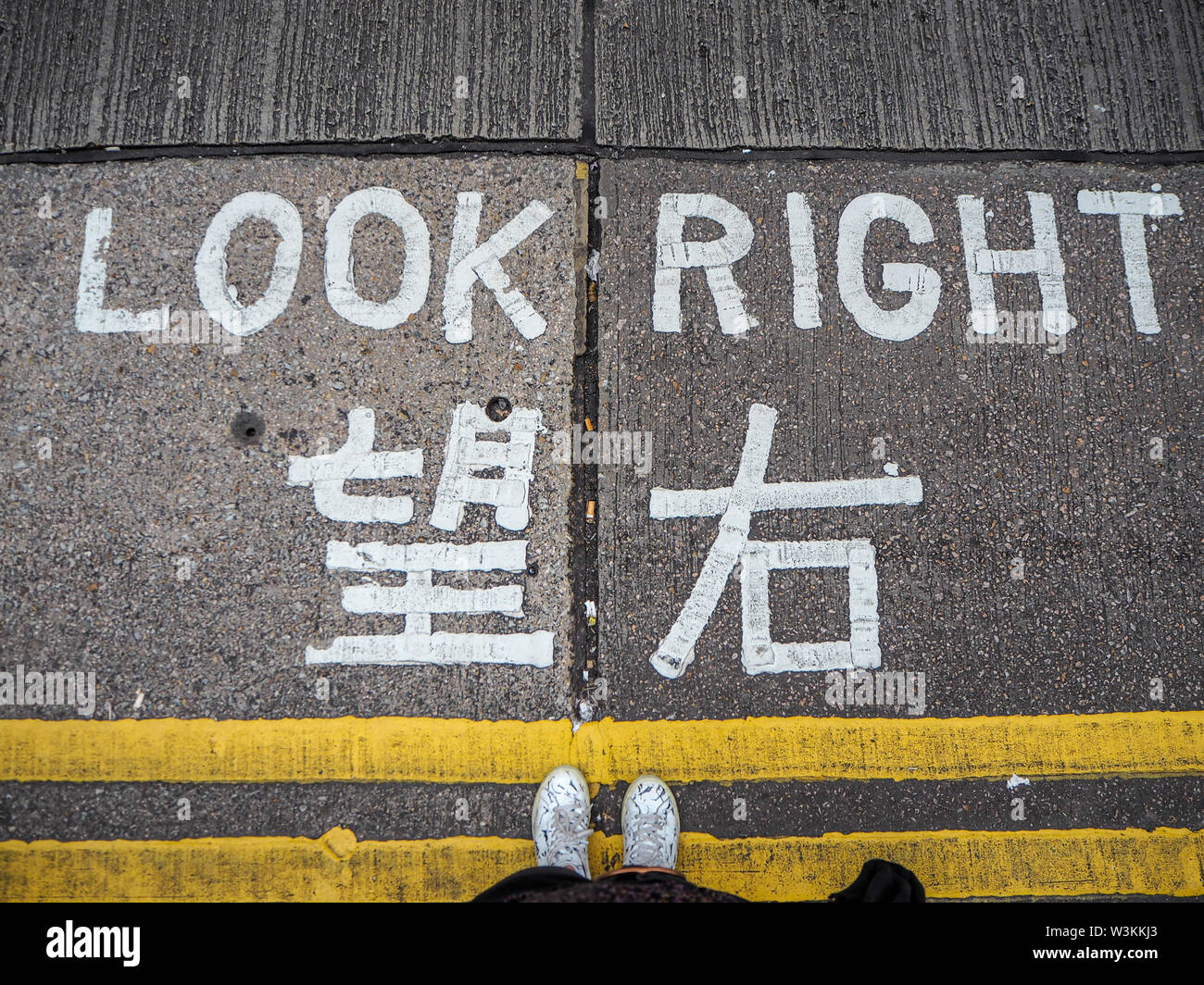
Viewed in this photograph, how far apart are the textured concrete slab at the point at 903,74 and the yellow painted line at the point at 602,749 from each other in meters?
2.21

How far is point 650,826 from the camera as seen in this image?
2.39 m

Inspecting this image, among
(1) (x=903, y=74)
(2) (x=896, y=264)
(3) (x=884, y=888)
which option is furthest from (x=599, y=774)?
(1) (x=903, y=74)

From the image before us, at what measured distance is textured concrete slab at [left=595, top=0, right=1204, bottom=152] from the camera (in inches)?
112

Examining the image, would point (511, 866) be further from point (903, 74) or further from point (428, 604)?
point (903, 74)

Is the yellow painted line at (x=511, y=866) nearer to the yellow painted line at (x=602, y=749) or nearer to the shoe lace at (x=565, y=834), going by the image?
the shoe lace at (x=565, y=834)

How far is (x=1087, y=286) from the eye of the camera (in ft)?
9.12

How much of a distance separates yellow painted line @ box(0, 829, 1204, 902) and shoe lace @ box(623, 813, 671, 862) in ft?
0.38

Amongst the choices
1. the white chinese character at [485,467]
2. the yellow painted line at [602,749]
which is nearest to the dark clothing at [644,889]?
the yellow painted line at [602,749]

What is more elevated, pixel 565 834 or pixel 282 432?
pixel 282 432

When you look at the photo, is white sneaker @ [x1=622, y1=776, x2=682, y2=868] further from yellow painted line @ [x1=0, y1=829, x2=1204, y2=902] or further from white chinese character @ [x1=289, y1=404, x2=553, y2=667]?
white chinese character @ [x1=289, y1=404, x2=553, y2=667]

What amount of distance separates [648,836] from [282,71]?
125 inches

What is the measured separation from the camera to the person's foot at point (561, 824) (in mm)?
2385

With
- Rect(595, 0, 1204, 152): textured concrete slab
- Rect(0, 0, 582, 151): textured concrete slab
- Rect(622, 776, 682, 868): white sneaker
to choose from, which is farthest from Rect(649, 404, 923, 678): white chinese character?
Rect(0, 0, 582, 151): textured concrete slab
